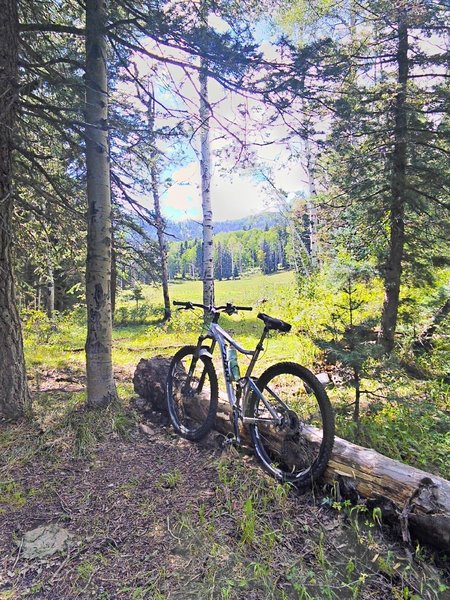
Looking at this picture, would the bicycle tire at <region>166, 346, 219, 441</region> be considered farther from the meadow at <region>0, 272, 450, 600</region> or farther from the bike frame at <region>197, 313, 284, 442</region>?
the bike frame at <region>197, 313, 284, 442</region>

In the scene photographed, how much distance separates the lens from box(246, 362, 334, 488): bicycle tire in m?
2.80

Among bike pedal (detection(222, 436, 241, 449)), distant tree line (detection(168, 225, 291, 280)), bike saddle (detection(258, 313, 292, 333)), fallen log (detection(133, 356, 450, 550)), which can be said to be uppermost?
distant tree line (detection(168, 225, 291, 280))

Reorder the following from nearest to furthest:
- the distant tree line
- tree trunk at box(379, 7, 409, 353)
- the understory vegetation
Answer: the understory vegetation < tree trunk at box(379, 7, 409, 353) < the distant tree line

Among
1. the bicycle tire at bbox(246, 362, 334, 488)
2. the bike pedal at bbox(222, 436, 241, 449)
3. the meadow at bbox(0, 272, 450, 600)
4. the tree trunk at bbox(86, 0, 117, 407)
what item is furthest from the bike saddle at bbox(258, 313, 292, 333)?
the tree trunk at bbox(86, 0, 117, 407)

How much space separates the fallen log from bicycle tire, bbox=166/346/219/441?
45.5 inches

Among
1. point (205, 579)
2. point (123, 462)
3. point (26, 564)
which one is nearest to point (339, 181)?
point (123, 462)

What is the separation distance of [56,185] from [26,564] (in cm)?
425

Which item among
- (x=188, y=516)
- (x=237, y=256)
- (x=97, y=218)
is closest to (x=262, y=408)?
(x=188, y=516)

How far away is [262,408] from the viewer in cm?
338

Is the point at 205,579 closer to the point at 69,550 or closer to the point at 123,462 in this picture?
the point at 69,550

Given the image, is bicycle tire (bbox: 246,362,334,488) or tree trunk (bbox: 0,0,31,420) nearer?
bicycle tire (bbox: 246,362,334,488)

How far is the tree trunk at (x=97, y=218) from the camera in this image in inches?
165

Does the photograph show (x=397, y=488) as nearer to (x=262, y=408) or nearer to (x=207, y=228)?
(x=262, y=408)

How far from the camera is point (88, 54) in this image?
4195 mm
